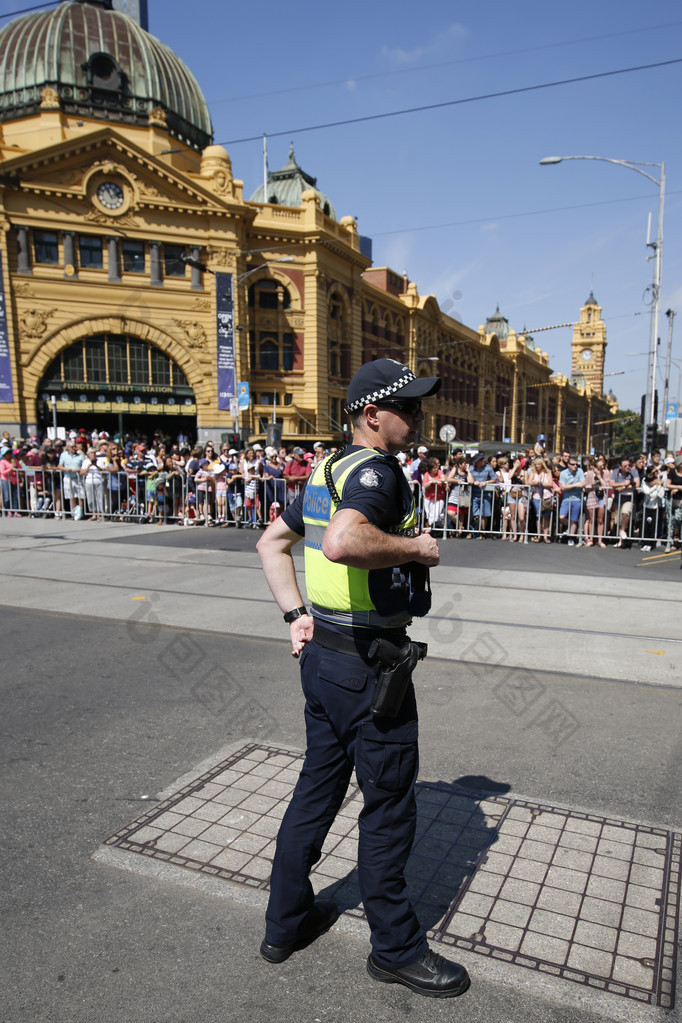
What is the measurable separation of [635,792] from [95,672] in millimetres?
3889

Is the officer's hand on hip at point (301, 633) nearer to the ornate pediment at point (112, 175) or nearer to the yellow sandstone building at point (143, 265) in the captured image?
the yellow sandstone building at point (143, 265)

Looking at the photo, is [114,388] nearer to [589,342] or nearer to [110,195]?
[110,195]

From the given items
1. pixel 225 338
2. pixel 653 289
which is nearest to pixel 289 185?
pixel 225 338

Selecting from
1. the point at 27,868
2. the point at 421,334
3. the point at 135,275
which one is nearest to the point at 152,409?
the point at 135,275

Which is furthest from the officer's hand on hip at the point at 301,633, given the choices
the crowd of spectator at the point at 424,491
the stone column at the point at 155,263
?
the stone column at the point at 155,263

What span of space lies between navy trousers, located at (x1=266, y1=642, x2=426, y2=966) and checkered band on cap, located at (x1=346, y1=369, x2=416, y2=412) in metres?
0.85

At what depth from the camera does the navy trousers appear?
2.27 m

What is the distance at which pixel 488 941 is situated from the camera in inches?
98.1

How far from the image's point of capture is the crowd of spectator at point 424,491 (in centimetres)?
1241

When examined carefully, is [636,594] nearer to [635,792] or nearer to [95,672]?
[635,792]

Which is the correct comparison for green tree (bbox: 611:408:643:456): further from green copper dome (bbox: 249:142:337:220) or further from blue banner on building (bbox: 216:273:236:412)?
blue banner on building (bbox: 216:273:236:412)

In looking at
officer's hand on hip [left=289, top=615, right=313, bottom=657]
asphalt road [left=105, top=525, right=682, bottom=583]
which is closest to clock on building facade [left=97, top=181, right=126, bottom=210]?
asphalt road [left=105, top=525, right=682, bottom=583]

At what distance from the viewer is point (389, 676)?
7.25ft

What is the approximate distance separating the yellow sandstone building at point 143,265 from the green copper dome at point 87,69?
0.11 meters
